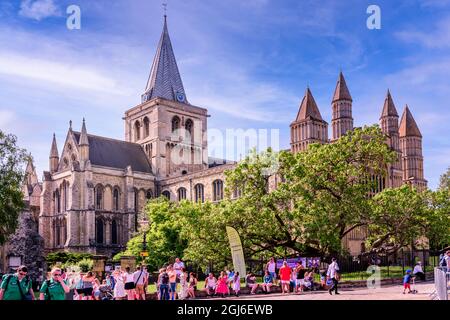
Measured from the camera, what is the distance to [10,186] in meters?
45.8

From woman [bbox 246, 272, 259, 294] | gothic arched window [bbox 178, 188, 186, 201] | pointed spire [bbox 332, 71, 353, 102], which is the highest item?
pointed spire [bbox 332, 71, 353, 102]

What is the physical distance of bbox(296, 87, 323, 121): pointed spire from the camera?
57.9 metres

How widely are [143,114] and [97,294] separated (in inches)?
2535

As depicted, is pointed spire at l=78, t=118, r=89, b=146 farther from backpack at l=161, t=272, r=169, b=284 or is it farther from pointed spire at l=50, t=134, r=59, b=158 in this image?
backpack at l=161, t=272, r=169, b=284

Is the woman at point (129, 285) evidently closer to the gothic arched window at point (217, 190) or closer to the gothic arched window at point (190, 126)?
the gothic arched window at point (217, 190)

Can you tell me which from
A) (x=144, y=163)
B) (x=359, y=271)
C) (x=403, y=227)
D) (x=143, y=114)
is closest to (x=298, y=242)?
(x=359, y=271)

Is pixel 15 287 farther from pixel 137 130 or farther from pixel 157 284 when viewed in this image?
pixel 137 130

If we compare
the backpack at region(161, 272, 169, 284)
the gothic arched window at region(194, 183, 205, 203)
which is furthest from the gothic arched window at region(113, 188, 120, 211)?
the backpack at region(161, 272, 169, 284)

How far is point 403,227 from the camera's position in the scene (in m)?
36.2

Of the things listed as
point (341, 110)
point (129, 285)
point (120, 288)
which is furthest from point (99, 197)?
point (129, 285)

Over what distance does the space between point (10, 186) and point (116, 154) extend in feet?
105

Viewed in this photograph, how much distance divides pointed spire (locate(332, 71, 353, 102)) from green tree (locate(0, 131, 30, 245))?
94.7 ft
